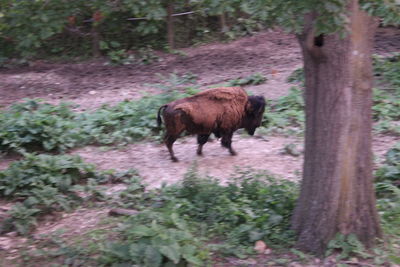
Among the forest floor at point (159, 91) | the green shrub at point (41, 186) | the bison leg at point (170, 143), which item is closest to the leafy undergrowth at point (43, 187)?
the green shrub at point (41, 186)

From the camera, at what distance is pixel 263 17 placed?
459 centimetres

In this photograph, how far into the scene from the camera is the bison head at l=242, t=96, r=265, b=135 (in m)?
8.90

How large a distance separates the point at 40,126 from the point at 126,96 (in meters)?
3.67

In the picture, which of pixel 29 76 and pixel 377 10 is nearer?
pixel 377 10

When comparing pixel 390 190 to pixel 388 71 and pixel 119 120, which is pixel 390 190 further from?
pixel 388 71

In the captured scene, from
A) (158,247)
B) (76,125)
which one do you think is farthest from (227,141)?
(158,247)

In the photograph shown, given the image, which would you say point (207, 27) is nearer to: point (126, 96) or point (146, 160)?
point (126, 96)

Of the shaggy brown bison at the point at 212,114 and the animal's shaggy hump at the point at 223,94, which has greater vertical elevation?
the animal's shaggy hump at the point at 223,94

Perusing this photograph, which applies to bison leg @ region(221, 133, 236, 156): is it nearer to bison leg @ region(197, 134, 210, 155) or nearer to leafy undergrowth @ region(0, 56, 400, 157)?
bison leg @ region(197, 134, 210, 155)

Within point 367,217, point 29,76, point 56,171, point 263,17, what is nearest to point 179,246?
point 367,217

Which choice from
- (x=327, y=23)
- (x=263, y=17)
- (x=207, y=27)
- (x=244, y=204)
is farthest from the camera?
(x=207, y=27)

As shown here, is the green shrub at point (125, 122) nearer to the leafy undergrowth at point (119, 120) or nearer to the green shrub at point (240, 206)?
the leafy undergrowth at point (119, 120)

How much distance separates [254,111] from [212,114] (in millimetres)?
758

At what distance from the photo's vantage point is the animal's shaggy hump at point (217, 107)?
8.46 m
